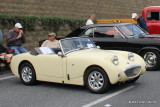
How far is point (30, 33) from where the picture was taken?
15.4 m

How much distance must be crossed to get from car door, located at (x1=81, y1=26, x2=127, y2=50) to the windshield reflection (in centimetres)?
19

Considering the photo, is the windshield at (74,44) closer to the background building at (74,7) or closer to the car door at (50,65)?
the car door at (50,65)

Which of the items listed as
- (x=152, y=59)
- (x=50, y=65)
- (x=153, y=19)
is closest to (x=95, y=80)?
(x=50, y=65)

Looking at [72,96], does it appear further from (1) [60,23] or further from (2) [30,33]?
(1) [60,23]

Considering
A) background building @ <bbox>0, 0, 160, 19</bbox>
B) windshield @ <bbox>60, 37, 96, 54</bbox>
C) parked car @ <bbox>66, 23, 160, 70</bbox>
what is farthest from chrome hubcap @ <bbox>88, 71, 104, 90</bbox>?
background building @ <bbox>0, 0, 160, 19</bbox>

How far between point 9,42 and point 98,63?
4985 mm

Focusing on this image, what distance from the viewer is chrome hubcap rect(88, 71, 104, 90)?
7.53 meters

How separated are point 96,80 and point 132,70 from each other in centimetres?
90

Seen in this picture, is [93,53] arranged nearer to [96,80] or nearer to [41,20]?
Result: [96,80]

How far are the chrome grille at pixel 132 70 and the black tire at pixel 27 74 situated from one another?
236 cm

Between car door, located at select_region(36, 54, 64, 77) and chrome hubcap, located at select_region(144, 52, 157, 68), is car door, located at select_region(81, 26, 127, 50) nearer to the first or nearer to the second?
chrome hubcap, located at select_region(144, 52, 157, 68)

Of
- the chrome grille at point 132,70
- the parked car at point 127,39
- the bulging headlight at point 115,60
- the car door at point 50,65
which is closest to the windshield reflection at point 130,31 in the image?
the parked car at point 127,39

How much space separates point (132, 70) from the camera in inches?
311

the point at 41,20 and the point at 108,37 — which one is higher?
the point at 41,20
